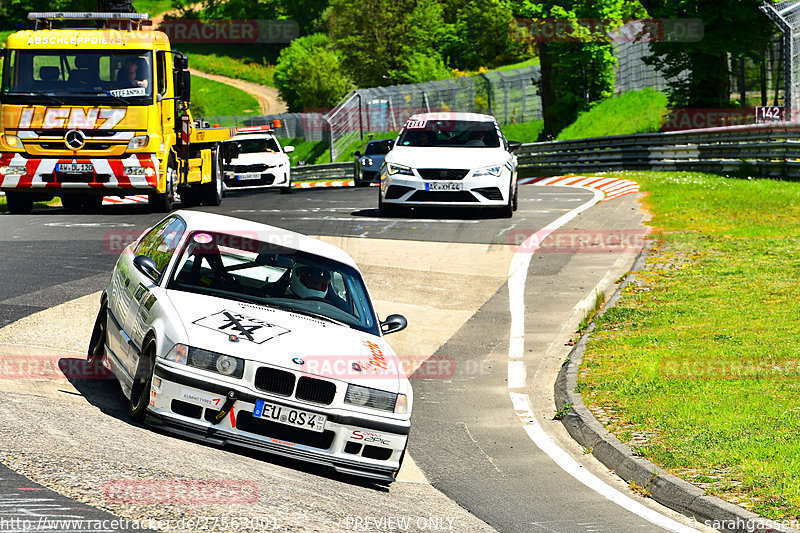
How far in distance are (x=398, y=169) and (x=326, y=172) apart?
30.1m


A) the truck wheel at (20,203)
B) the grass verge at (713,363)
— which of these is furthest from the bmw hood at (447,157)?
the truck wheel at (20,203)

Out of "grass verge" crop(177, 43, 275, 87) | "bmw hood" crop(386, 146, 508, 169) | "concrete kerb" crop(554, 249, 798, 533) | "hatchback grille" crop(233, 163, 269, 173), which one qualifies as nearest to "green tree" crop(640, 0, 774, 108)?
"hatchback grille" crop(233, 163, 269, 173)

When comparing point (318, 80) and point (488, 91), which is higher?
point (488, 91)

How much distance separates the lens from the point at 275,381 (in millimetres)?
7035

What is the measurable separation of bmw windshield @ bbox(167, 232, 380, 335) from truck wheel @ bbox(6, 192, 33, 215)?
1423cm

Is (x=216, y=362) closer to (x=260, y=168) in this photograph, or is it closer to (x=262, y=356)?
(x=262, y=356)

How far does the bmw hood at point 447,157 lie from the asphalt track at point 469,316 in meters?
1.09

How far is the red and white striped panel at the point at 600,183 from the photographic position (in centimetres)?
2598

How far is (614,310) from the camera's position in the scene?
13164mm

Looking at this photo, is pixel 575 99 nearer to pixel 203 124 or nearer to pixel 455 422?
pixel 203 124

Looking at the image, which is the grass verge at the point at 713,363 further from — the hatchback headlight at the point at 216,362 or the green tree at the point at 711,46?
the green tree at the point at 711,46

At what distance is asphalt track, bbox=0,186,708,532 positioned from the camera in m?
7.25

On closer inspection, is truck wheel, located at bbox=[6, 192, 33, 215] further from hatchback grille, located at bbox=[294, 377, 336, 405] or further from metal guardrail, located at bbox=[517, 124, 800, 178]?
metal guardrail, located at bbox=[517, 124, 800, 178]

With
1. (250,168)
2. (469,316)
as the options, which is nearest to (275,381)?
(469,316)
